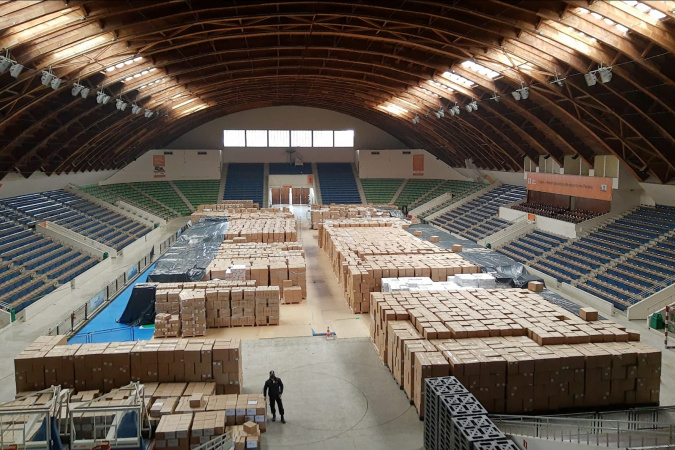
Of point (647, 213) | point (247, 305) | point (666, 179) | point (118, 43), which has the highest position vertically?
point (118, 43)

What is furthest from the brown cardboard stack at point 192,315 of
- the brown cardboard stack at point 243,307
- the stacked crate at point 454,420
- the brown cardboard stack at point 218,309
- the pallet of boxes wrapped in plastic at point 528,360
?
the stacked crate at point 454,420

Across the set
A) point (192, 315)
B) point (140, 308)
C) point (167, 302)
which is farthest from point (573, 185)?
point (140, 308)

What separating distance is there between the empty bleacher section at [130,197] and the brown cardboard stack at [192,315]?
25.0m

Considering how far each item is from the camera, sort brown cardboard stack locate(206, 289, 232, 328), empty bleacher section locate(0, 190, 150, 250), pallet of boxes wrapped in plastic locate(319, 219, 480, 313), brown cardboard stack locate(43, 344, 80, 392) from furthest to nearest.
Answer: empty bleacher section locate(0, 190, 150, 250), pallet of boxes wrapped in plastic locate(319, 219, 480, 313), brown cardboard stack locate(206, 289, 232, 328), brown cardboard stack locate(43, 344, 80, 392)

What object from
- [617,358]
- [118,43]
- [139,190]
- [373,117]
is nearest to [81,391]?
[617,358]

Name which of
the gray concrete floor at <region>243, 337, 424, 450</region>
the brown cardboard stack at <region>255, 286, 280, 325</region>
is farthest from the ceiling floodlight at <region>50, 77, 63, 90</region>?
the gray concrete floor at <region>243, 337, 424, 450</region>

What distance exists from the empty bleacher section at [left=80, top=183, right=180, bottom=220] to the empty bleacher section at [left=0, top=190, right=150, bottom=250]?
3433 millimetres

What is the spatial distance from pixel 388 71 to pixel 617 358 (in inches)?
787

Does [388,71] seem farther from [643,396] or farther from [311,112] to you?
Answer: [311,112]

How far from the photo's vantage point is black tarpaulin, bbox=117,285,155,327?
16.5 meters

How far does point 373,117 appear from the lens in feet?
152

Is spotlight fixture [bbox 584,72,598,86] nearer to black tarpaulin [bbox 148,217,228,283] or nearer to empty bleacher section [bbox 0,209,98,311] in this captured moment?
black tarpaulin [bbox 148,217,228,283]

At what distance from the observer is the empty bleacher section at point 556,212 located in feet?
86.1

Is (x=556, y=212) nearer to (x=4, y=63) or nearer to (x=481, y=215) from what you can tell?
(x=481, y=215)
